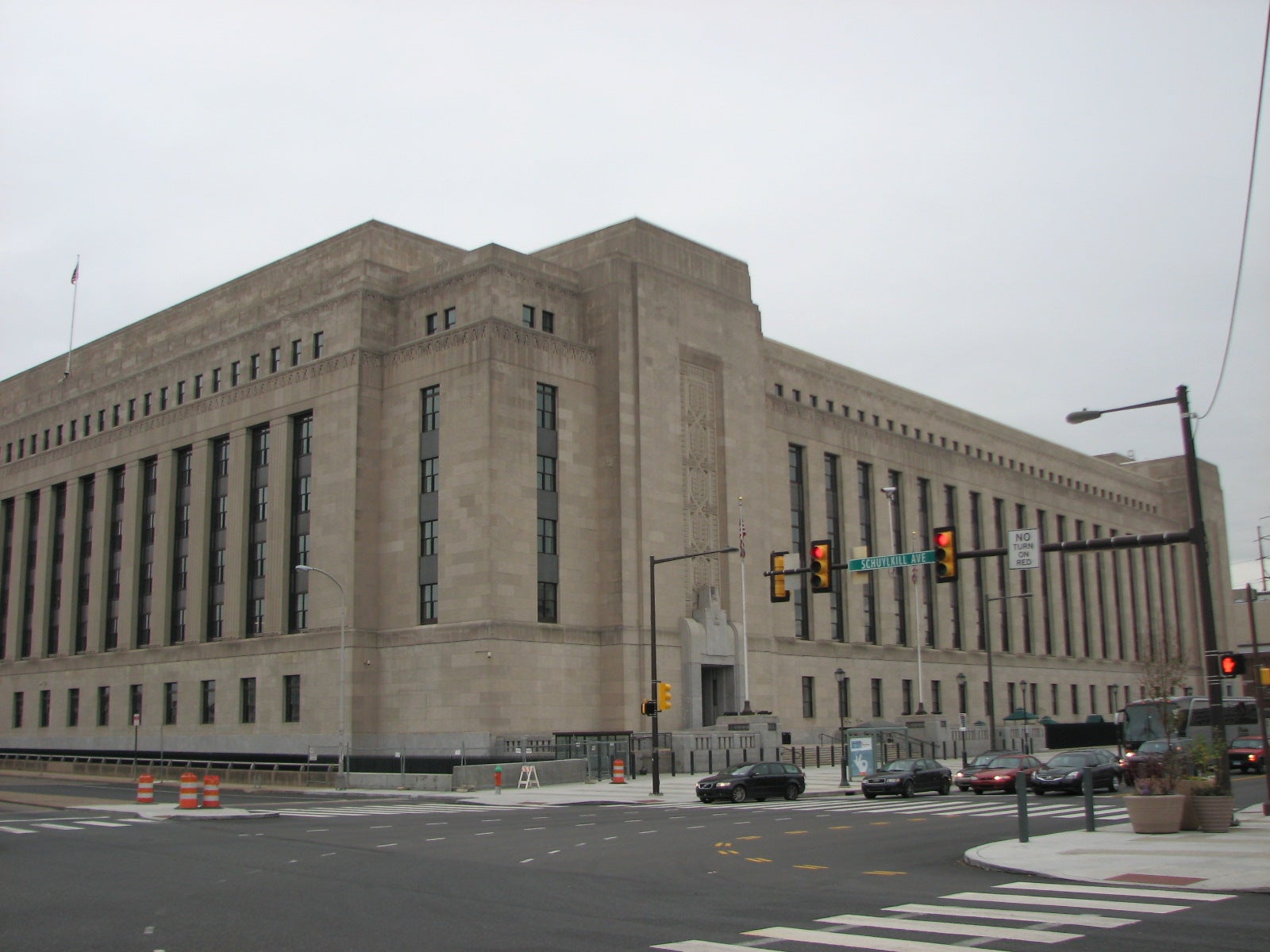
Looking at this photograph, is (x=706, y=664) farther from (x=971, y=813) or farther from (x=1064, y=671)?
(x=1064, y=671)

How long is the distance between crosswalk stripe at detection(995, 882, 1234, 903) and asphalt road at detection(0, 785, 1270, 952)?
207 mm

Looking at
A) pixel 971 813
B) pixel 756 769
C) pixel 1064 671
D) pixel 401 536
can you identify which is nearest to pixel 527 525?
pixel 401 536

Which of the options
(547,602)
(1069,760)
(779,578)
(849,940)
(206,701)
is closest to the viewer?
(849,940)

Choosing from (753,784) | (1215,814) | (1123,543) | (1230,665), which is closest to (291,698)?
(753,784)

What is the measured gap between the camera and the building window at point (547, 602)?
61.1 meters

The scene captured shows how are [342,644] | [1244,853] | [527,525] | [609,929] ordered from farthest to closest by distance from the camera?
1. [527,525]
2. [342,644]
3. [1244,853]
4. [609,929]

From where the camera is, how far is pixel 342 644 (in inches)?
2178

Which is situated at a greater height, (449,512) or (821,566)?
(449,512)

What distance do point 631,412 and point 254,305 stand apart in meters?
25.7

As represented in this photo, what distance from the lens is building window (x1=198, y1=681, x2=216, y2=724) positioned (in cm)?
7031

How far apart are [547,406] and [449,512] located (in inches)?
312

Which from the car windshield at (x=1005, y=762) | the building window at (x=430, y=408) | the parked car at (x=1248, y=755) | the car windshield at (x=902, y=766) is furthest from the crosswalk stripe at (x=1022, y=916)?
the building window at (x=430, y=408)

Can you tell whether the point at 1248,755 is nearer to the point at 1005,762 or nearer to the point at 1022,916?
the point at 1005,762

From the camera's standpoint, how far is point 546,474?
63.1 metres
